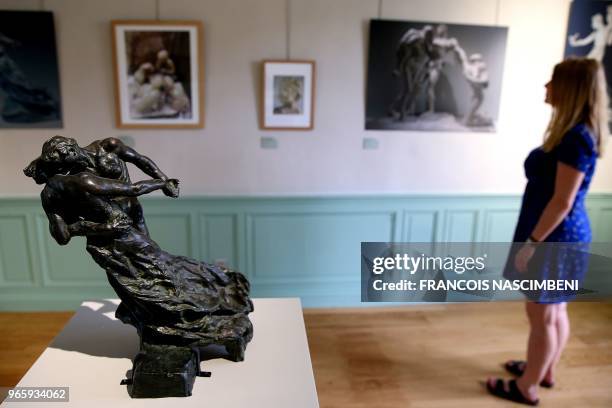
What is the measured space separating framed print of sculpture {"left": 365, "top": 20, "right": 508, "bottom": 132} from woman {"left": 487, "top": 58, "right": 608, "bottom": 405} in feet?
4.34

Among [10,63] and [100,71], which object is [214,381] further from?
[10,63]

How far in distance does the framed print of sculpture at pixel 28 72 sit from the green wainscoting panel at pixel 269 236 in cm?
Result: 62

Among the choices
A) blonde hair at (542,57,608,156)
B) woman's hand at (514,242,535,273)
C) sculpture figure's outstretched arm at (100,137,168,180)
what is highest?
blonde hair at (542,57,608,156)

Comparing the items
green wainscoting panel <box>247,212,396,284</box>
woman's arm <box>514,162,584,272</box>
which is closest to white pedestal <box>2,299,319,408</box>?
woman's arm <box>514,162,584,272</box>

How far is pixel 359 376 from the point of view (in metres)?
2.59

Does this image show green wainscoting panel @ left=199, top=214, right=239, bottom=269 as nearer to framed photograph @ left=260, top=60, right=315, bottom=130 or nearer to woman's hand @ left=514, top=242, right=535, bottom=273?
framed photograph @ left=260, top=60, right=315, bottom=130

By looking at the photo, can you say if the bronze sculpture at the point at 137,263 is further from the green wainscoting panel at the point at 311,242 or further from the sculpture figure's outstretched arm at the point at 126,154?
the green wainscoting panel at the point at 311,242

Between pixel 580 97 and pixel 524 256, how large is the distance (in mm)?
742

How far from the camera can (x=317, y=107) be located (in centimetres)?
325

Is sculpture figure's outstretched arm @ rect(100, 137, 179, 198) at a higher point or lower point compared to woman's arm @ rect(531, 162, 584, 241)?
higher

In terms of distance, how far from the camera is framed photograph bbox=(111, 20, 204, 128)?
3.01m

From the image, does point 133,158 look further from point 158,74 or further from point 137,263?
point 158,74

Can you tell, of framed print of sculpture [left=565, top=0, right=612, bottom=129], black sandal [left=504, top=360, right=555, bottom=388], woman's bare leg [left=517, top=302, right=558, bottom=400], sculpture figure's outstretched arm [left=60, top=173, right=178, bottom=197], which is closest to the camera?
sculpture figure's outstretched arm [left=60, top=173, right=178, bottom=197]

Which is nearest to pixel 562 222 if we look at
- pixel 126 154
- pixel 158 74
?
pixel 126 154
